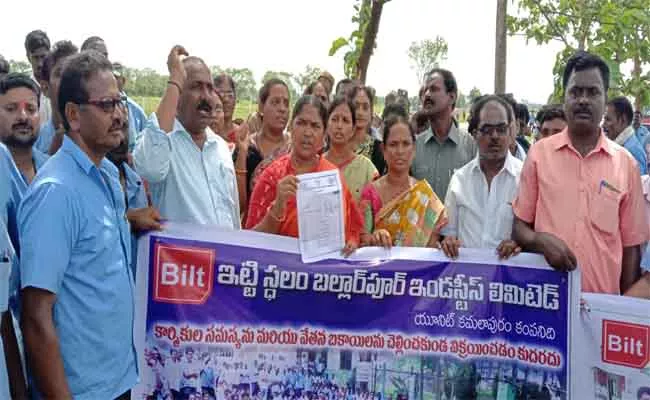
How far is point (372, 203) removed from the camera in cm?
399

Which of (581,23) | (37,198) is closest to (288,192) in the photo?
(37,198)

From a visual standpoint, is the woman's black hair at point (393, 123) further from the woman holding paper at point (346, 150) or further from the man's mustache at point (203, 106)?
the man's mustache at point (203, 106)

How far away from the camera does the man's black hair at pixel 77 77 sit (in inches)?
99.0

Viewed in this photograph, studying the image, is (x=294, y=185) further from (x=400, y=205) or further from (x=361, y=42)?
(x=361, y=42)

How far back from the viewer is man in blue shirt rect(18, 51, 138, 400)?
2.31m

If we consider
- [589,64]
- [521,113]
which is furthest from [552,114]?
[589,64]

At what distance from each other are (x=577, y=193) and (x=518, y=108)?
12.9 ft

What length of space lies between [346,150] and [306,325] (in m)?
1.64

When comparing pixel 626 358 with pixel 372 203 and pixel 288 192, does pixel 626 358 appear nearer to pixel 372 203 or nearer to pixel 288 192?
pixel 372 203

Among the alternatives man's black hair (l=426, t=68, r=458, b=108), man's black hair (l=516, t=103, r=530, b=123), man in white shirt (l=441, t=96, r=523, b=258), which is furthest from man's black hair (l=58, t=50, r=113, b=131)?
man's black hair (l=516, t=103, r=530, b=123)

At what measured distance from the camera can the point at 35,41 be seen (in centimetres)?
593

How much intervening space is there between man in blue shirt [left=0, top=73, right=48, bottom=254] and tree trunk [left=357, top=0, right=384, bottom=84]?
13.7ft

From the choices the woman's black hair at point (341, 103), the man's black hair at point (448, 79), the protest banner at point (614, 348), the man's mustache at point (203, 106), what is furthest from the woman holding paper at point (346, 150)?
the protest banner at point (614, 348)

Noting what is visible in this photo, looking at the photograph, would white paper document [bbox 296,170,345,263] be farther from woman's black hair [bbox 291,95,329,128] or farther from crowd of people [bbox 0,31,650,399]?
woman's black hair [bbox 291,95,329,128]
